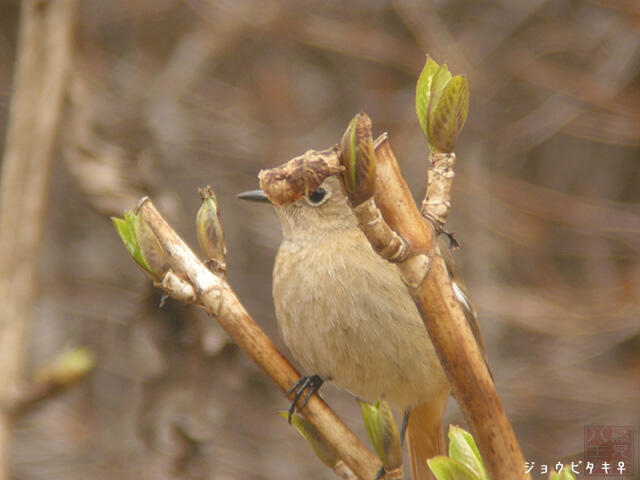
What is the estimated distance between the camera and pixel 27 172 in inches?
61.1

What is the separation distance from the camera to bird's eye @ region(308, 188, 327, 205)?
2.15 meters

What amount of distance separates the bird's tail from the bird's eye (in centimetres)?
68

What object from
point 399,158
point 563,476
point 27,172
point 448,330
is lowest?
point 563,476

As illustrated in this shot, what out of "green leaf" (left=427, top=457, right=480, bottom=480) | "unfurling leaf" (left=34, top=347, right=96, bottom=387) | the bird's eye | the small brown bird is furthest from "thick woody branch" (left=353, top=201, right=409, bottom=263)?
the bird's eye

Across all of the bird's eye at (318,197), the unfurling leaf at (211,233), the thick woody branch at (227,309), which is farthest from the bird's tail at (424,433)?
the unfurling leaf at (211,233)

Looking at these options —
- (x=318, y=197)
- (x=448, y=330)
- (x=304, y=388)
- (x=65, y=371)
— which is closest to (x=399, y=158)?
(x=318, y=197)

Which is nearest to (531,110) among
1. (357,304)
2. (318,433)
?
(357,304)

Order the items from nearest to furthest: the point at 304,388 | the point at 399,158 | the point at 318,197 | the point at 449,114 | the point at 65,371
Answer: the point at 449,114
the point at 65,371
the point at 304,388
the point at 318,197
the point at 399,158

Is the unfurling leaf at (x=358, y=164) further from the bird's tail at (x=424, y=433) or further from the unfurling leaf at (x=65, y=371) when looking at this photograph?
the bird's tail at (x=424, y=433)

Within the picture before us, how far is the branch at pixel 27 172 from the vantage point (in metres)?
1.40

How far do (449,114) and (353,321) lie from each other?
45.7 inches

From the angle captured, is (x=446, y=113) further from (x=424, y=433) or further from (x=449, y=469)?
(x=424, y=433)

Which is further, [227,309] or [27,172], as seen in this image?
[27,172]

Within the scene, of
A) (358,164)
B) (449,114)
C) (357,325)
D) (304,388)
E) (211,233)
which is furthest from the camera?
(357,325)
